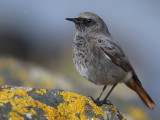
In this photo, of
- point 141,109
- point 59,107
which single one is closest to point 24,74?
point 141,109

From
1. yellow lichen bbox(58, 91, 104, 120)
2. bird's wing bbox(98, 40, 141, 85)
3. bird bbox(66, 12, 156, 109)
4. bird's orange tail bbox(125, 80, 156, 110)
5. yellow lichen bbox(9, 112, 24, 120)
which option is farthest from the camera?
bird's orange tail bbox(125, 80, 156, 110)

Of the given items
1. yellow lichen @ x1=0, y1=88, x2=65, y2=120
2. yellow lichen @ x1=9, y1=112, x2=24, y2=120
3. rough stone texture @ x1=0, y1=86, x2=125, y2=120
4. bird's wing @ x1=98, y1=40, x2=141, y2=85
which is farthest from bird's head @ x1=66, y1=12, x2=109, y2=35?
yellow lichen @ x1=9, y1=112, x2=24, y2=120

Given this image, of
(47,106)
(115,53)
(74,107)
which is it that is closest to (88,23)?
(115,53)

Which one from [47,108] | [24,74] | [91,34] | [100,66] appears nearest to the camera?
[47,108]

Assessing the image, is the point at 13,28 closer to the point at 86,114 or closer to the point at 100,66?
the point at 100,66

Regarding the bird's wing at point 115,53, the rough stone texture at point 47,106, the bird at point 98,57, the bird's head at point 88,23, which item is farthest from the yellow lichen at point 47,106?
the bird's head at point 88,23

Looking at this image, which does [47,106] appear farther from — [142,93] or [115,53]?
[142,93]

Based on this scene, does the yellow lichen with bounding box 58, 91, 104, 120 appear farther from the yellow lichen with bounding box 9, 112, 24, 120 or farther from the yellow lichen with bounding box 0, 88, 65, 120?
the yellow lichen with bounding box 9, 112, 24, 120
